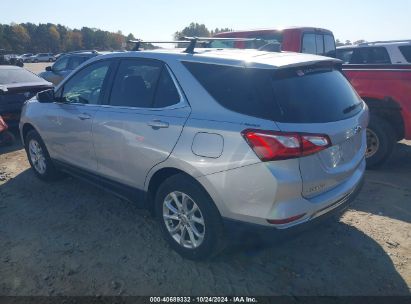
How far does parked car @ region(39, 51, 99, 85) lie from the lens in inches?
440

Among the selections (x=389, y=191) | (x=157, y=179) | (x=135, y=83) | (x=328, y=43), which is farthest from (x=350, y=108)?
(x=328, y=43)

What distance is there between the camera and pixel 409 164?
18.9 feet

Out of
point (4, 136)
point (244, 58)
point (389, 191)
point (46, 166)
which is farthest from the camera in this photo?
point (4, 136)

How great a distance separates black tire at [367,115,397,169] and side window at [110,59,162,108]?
374cm

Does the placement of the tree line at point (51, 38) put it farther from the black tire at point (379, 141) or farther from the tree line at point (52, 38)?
the black tire at point (379, 141)

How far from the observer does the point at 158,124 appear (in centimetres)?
308

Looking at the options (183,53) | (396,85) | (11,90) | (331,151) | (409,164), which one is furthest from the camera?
(11,90)

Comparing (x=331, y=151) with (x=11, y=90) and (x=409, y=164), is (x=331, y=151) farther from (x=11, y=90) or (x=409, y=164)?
(x=11, y=90)

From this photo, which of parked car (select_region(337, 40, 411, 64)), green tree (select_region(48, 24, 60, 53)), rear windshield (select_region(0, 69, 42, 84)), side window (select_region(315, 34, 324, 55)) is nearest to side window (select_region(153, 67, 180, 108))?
parked car (select_region(337, 40, 411, 64))

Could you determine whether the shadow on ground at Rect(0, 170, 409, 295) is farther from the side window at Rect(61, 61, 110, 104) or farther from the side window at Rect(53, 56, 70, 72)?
the side window at Rect(53, 56, 70, 72)

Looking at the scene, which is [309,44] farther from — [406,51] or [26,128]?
[26,128]

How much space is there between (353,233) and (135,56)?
2896mm

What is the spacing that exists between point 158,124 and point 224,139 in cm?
73

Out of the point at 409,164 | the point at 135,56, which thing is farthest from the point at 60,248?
the point at 409,164
